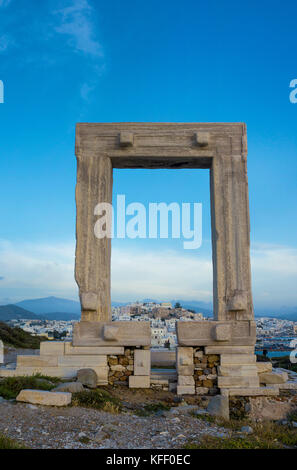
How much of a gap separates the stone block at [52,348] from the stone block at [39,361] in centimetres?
9

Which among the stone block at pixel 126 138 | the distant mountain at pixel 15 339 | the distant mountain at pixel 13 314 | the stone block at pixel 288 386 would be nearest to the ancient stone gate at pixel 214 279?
the stone block at pixel 126 138

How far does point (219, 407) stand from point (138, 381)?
2.07 metres

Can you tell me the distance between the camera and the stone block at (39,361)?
28.6 feet

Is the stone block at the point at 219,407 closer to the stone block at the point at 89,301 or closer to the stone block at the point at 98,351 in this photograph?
the stone block at the point at 98,351

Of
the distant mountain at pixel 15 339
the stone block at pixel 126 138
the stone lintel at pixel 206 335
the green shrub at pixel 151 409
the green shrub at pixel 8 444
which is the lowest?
the distant mountain at pixel 15 339

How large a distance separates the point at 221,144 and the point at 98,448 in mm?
7117

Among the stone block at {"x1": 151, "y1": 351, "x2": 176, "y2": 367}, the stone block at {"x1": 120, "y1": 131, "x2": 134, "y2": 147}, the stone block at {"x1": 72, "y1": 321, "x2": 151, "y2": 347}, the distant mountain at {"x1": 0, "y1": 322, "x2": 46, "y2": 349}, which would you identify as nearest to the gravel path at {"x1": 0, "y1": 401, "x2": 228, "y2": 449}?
the stone block at {"x1": 72, "y1": 321, "x2": 151, "y2": 347}

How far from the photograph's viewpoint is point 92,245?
9156 mm

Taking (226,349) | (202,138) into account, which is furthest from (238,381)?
(202,138)

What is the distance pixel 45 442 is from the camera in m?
4.89

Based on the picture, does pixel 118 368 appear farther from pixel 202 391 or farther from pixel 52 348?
pixel 202 391
